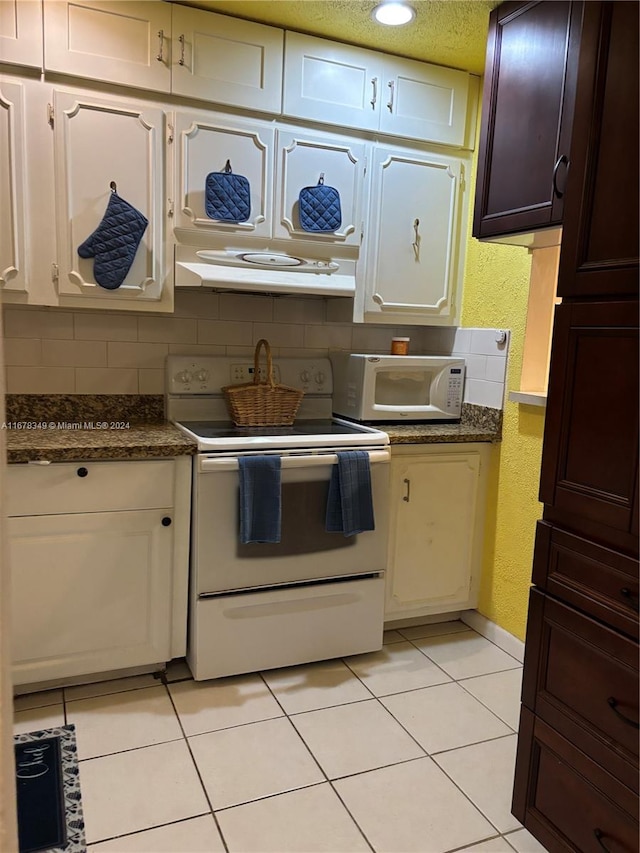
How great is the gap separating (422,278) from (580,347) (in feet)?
4.84

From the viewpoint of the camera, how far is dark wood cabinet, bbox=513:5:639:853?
4.29 feet

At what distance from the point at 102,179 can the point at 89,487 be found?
1103mm

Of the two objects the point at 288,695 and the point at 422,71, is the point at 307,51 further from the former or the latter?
the point at 288,695

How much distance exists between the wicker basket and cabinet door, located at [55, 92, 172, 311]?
1.72 feet

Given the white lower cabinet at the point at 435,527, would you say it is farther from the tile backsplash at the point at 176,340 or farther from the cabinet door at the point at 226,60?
the cabinet door at the point at 226,60

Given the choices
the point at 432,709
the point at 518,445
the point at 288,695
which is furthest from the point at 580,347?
the point at 288,695

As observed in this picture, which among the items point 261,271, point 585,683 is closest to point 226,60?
point 261,271

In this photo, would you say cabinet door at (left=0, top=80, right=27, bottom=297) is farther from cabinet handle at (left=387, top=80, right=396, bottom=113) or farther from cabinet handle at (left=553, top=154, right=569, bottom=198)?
cabinet handle at (left=553, top=154, right=569, bottom=198)

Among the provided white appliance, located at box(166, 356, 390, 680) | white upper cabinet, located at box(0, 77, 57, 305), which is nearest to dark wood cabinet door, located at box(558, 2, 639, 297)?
white appliance, located at box(166, 356, 390, 680)

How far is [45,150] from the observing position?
2.19 m

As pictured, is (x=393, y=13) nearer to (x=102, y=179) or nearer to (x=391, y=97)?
(x=391, y=97)

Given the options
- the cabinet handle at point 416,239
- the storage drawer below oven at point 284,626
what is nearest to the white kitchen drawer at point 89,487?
the storage drawer below oven at point 284,626

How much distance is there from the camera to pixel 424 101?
8.78ft

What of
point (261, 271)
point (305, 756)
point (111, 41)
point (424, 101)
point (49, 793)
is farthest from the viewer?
point (424, 101)
